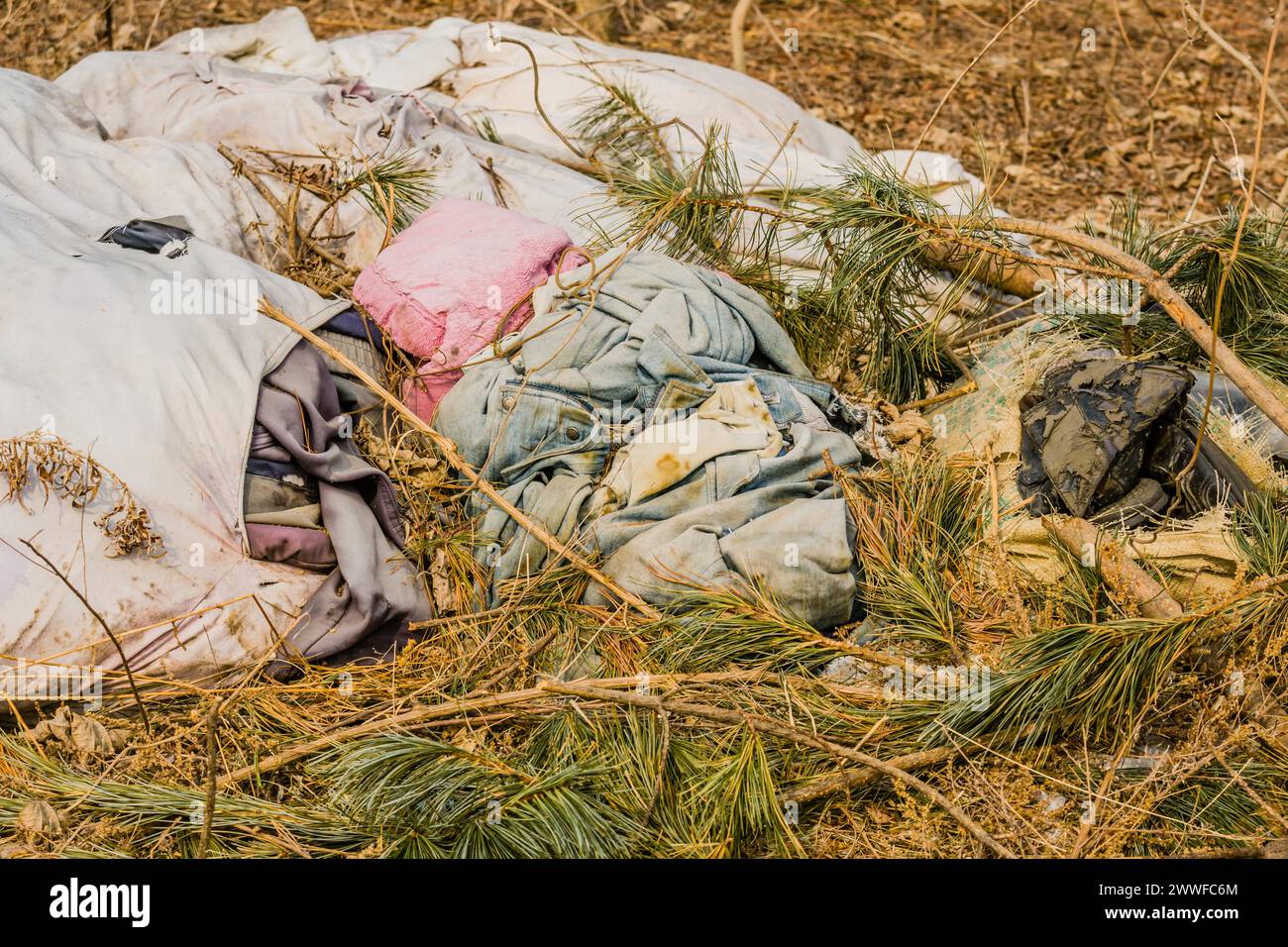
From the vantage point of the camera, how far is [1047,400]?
2.35 meters

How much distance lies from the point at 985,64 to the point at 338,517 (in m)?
3.91

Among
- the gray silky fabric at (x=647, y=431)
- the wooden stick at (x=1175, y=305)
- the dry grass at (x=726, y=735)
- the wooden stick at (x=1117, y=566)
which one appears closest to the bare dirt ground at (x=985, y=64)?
the wooden stick at (x=1175, y=305)

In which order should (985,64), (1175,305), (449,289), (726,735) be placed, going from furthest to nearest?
(985,64) → (449,289) → (1175,305) → (726,735)

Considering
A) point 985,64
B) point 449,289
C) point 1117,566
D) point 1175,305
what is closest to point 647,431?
point 449,289

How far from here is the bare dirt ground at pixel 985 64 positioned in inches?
166

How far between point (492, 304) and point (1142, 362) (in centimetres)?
138

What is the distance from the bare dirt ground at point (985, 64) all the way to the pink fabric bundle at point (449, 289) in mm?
1666

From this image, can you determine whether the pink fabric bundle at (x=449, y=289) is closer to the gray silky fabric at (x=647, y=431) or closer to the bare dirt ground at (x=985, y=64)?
the gray silky fabric at (x=647, y=431)

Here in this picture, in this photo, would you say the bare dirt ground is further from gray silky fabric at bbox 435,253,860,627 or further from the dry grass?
the dry grass

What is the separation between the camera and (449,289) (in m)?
2.57

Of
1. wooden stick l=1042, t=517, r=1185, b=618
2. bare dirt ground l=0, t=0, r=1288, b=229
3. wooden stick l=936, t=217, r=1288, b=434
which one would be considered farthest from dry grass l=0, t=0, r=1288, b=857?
bare dirt ground l=0, t=0, r=1288, b=229

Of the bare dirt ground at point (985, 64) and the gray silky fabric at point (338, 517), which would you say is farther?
Answer: the bare dirt ground at point (985, 64)

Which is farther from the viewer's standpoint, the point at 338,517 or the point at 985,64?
the point at 985,64

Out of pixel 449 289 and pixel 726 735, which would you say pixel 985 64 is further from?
pixel 726 735
